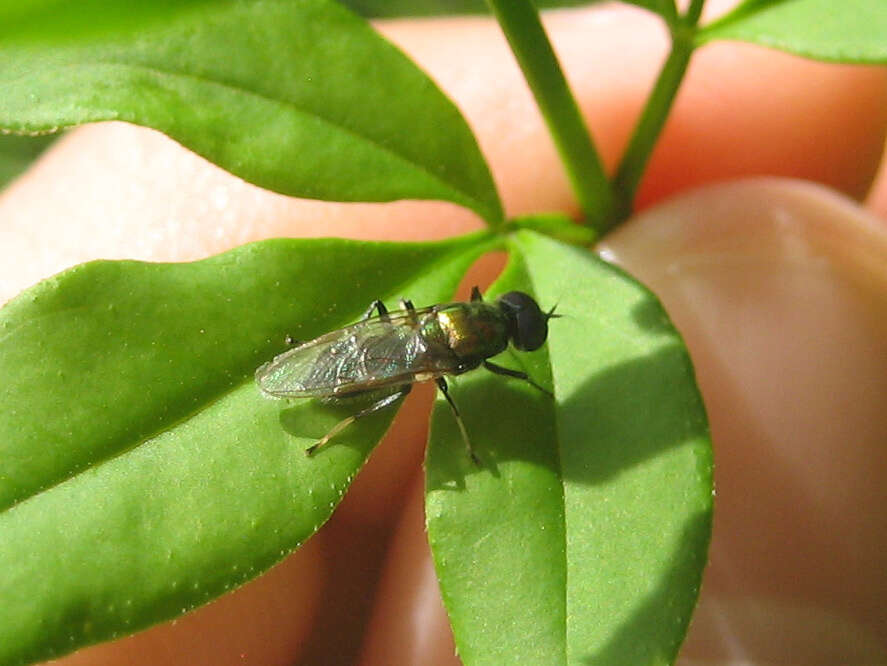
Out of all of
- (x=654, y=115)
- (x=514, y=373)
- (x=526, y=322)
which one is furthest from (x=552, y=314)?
(x=654, y=115)

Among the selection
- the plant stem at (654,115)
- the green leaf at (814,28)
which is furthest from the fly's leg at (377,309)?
the green leaf at (814,28)

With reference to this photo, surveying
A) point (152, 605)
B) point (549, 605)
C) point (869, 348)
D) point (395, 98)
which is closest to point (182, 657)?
point (152, 605)

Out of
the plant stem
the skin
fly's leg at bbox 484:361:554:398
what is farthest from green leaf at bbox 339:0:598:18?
fly's leg at bbox 484:361:554:398

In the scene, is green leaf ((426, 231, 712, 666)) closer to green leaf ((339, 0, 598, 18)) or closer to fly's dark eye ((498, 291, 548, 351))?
fly's dark eye ((498, 291, 548, 351))

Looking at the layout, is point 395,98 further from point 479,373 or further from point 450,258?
point 479,373

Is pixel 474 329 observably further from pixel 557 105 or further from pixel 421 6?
pixel 421 6
